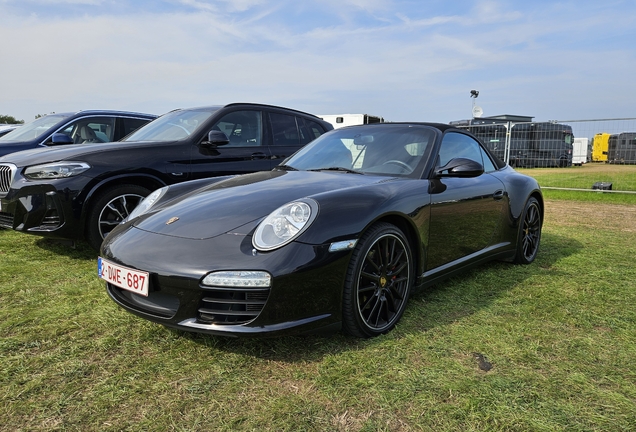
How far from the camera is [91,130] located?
6129 millimetres

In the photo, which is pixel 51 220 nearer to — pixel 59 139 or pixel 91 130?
pixel 59 139

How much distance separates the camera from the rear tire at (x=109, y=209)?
4.00 meters

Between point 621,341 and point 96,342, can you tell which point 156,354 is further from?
point 621,341

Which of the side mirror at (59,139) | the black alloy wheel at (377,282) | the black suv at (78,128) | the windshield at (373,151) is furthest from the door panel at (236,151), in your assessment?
the black alloy wheel at (377,282)

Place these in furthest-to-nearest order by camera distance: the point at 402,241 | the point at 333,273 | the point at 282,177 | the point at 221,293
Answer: the point at 282,177
the point at 402,241
the point at 333,273
the point at 221,293

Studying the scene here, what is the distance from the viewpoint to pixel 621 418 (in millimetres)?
1863

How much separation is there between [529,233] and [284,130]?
287 cm

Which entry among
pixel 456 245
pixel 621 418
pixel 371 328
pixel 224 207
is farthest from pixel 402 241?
pixel 621 418

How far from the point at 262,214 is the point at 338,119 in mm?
16505

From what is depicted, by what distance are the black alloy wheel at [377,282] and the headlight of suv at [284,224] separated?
33 cm

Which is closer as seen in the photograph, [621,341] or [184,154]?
[621,341]

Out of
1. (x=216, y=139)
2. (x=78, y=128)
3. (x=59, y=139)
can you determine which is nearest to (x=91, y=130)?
(x=78, y=128)

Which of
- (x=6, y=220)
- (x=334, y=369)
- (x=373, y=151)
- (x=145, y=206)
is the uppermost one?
(x=373, y=151)

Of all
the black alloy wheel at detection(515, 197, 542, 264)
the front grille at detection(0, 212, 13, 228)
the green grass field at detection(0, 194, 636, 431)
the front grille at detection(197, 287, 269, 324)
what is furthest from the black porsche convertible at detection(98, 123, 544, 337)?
the front grille at detection(0, 212, 13, 228)
